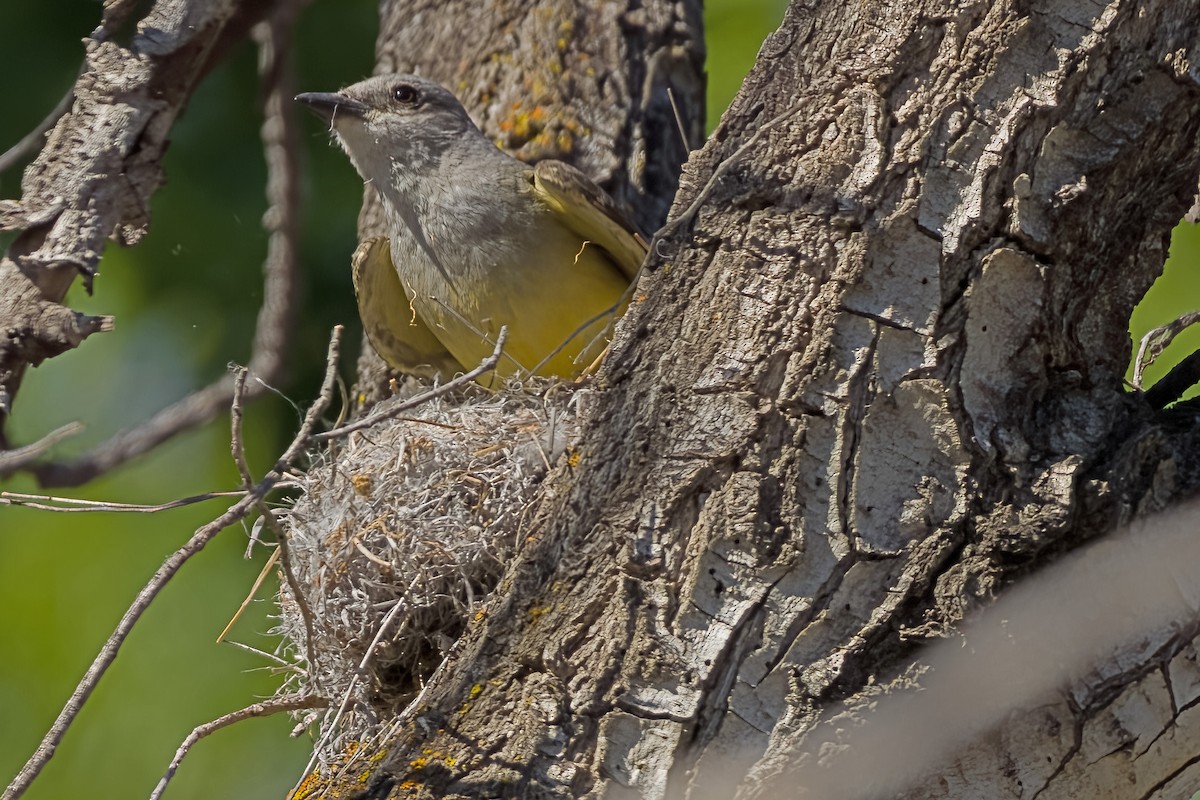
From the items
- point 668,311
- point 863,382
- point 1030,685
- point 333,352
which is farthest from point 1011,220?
point 333,352

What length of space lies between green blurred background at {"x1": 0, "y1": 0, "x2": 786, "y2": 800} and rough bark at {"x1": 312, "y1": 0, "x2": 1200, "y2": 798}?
335 cm

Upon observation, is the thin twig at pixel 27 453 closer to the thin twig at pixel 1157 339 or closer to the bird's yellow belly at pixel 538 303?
the bird's yellow belly at pixel 538 303

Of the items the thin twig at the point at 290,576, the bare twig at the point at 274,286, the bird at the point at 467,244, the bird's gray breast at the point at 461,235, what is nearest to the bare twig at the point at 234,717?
the thin twig at the point at 290,576

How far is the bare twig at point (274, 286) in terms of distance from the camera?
2.99m

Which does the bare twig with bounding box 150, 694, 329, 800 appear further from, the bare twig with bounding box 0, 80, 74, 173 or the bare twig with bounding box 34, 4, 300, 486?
the bare twig with bounding box 0, 80, 74, 173

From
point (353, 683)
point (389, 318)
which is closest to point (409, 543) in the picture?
point (353, 683)

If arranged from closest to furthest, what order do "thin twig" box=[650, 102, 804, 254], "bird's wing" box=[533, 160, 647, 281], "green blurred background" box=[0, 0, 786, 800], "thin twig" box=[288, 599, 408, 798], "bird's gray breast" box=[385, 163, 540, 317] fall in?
"thin twig" box=[650, 102, 804, 254], "thin twig" box=[288, 599, 408, 798], "bird's wing" box=[533, 160, 647, 281], "bird's gray breast" box=[385, 163, 540, 317], "green blurred background" box=[0, 0, 786, 800]

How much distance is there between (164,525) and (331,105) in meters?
2.16

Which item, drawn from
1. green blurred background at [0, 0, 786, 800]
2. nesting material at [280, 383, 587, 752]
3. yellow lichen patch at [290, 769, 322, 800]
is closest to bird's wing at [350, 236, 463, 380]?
green blurred background at [0, 0, 786, 800]

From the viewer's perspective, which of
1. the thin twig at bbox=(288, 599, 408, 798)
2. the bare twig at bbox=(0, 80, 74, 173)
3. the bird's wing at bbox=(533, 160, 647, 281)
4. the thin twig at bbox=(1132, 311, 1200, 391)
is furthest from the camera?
the bird's wing at bbox=(533, 160, 647, 281)

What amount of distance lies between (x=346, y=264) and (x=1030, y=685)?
14.5ft

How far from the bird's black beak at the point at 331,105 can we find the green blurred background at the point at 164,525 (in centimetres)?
103

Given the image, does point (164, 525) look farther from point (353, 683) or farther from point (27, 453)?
point (27, 453)

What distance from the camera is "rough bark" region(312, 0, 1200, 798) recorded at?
2766 millimetres
